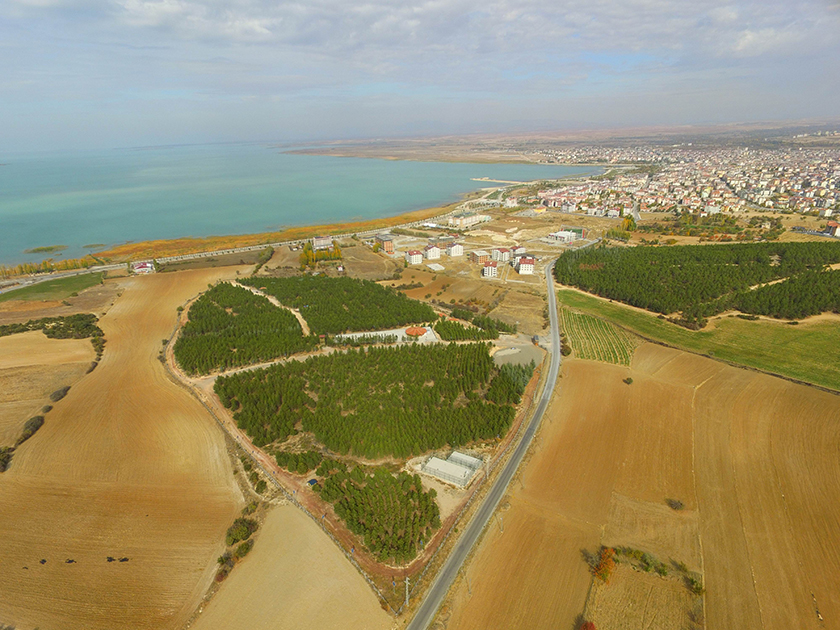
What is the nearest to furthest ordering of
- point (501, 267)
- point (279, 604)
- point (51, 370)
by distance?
point (279, 604) → point (51, 370) → point (501, 267)

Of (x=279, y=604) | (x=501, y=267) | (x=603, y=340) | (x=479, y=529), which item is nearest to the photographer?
(x=279, y=604)

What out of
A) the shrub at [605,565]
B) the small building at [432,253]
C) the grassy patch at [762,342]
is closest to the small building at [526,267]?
the small building at [432,253]

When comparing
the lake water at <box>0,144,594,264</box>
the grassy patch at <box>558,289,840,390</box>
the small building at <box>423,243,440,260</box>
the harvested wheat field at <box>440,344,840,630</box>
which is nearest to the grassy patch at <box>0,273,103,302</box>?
the lake water at <box>0,144,594,264</box>

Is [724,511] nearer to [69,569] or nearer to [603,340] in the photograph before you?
[603,340]

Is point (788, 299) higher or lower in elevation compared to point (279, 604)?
higher

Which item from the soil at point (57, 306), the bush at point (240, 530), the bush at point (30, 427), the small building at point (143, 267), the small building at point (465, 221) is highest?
the small building at point (465, 221)

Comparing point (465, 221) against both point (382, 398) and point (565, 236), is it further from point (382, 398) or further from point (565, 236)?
point (382, 398)

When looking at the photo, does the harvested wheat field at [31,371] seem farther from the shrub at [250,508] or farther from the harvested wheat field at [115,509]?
the shrub at [250,508]

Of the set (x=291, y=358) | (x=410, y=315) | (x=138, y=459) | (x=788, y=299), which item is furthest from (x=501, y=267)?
(x=138, y=459)
